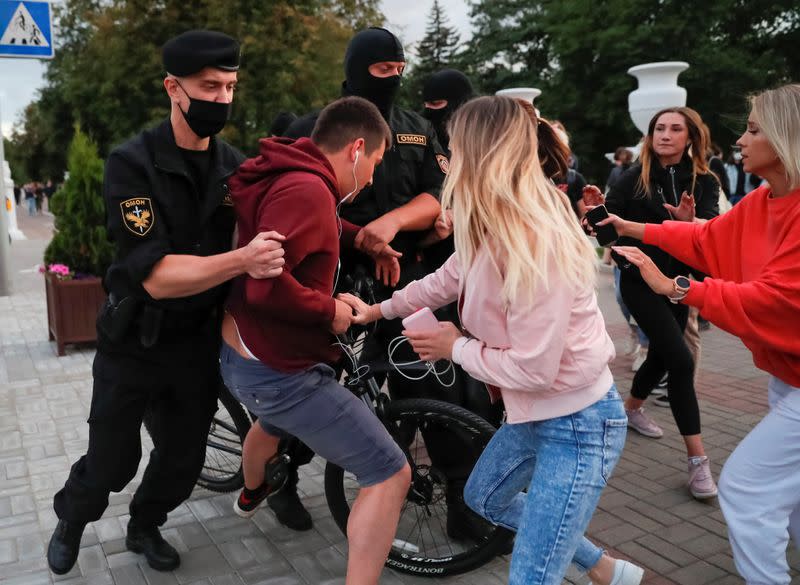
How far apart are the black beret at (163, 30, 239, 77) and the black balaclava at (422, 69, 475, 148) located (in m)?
→ 1.87

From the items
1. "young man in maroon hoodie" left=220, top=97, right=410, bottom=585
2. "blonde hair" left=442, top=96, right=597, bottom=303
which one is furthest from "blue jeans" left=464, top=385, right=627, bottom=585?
"young man in maroon hoodie" left=220, top=97, right=410, bottom=585

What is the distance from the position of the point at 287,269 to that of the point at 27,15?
22.9 ft

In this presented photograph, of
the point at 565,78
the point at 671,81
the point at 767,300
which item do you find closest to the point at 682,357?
the point at 767,300

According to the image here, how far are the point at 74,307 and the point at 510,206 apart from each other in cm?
595

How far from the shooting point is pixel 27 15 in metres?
7.81

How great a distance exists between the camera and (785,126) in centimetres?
250

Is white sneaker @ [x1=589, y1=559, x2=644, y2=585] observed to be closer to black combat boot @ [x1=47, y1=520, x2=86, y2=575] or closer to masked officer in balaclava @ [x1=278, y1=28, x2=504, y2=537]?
masked officer in balaclava @ [x1=278, y1=28, x2=504, y2=537]

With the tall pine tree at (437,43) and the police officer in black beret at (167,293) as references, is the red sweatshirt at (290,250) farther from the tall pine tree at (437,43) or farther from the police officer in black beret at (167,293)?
the tall pine tree at (437,43)

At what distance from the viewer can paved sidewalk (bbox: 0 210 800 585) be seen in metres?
3.22

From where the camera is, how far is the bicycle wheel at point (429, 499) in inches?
119

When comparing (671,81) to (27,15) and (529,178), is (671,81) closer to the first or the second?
(27,15)

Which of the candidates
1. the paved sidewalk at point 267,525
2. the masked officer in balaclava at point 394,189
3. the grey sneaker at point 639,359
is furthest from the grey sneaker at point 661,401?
the masked officer in balaclava at point 394,189

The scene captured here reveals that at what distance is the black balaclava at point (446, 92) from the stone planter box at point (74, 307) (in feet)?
13.3

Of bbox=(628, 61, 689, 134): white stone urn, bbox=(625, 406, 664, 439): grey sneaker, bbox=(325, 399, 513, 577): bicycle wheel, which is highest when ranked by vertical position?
bbox=(628, 61, 689, 134): white stone urn
